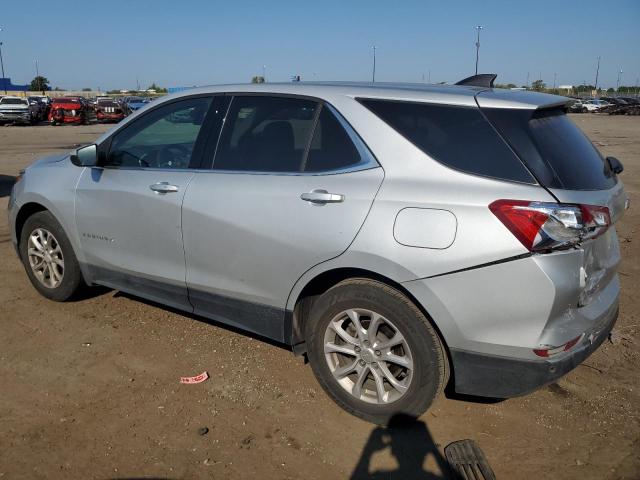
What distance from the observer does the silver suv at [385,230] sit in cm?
267

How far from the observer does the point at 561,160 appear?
2814 mm

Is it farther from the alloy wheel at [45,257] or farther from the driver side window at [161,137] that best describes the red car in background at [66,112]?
the driver side window at [161,137]

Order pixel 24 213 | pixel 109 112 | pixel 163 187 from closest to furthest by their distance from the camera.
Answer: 1. pixel 163 187
2. pixel 24 213
3. pixel 109 112

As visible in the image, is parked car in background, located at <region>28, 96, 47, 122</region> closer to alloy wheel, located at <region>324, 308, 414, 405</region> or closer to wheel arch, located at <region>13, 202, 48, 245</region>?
wheel arch, located at <region>13, 202, 48, 245</region>

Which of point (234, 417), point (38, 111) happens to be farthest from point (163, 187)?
point (38, 111)

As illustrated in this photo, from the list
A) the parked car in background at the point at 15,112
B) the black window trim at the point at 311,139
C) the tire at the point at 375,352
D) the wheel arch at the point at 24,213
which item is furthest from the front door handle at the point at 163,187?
the parked car in background at the point at 15,112

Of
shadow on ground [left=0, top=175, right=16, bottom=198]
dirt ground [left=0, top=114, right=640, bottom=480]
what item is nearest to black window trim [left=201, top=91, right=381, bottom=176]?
dirt ground [left=0, top=114, right=640, bottom=480]

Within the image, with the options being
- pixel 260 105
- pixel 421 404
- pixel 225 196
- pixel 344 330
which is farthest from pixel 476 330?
pixel 260 105

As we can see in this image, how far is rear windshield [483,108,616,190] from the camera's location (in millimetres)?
2715

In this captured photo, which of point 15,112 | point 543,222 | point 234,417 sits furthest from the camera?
point 15,112

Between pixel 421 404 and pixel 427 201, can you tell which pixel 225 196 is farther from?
pixel 421 404

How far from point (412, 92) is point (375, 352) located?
4.72ft

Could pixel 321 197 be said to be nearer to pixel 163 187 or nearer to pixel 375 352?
pixel 375 352

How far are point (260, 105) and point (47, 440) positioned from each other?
228 centimetres
